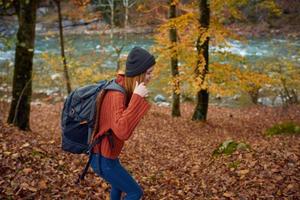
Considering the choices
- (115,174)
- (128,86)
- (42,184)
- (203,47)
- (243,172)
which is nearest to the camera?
(128,86)

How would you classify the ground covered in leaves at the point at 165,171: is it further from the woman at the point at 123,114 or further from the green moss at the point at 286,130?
the green moss at the point at 286,130

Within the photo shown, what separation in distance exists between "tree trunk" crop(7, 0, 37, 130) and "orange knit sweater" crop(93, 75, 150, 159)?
5.24 meters

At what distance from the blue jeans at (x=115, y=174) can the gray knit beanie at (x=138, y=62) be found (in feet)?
3.21

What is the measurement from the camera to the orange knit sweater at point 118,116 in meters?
3.82

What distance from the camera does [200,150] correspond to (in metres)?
10.5

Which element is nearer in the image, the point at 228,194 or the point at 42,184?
the point at 42,184

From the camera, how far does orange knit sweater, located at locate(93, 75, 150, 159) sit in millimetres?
3820

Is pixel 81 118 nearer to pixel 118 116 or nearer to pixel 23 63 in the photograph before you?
pixel 118 116

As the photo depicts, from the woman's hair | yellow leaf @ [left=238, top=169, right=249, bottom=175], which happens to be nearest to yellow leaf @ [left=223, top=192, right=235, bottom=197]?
yellow leaf @ [left=238, top=169, right=249, bottom=175]

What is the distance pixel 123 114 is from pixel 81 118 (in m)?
0.58

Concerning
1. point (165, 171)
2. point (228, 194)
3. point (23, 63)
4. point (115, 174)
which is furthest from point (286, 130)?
point (115, 174)

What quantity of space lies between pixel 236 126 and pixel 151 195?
997 cm

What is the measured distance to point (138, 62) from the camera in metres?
4.02

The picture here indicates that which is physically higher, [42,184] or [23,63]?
[23,63]
